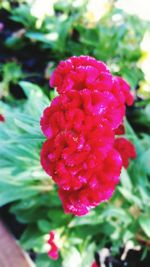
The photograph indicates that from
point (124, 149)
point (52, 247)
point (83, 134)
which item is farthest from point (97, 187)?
point (52, 247)

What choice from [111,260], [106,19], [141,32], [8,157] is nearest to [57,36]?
[106,19]

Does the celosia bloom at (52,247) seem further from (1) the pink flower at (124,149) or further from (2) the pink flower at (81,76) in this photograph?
(2) the pink flower at (81,76)

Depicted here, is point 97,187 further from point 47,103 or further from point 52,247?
point 52,247

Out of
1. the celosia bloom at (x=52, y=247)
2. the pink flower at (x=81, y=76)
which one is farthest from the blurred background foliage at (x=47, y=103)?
the pink flower at (x=81, y=76)

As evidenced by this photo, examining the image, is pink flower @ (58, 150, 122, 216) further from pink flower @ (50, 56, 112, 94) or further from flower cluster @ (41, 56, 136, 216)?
pink flower @ (50, 56, 112, 94)

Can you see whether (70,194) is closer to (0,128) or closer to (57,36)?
(0,128)

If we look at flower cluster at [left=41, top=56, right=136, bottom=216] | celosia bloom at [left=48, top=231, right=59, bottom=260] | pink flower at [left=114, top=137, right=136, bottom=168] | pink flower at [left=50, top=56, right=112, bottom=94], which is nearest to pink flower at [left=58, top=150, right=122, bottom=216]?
flower cluster at [left=41, top=56, right=136, bottom=216]
